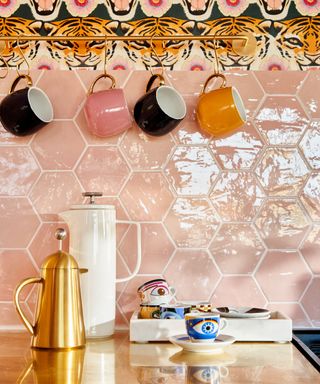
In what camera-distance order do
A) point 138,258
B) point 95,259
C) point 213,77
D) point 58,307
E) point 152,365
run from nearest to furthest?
point 152,365, point 58,307, point 95,259, point 138,258, point 213,77

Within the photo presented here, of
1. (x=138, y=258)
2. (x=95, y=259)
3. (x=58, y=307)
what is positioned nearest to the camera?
(x=58, y=307)

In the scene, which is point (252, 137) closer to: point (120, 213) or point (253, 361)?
A: point (120, 213)

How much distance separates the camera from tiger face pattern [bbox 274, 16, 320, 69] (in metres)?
1.98

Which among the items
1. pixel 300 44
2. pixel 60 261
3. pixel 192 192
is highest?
pixel 300 44

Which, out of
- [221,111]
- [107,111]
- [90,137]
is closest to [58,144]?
[90,137]

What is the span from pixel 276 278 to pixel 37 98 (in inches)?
36.2

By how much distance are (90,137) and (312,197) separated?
2.35 ft

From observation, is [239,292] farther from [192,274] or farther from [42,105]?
[42,105]

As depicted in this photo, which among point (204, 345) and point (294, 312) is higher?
point (294, 312)

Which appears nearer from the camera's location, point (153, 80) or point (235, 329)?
point (235, 329)

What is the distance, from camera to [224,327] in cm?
163

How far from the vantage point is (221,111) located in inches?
72.6

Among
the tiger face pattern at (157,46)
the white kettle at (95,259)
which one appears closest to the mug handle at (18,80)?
the tiger face pattern at (157,46)

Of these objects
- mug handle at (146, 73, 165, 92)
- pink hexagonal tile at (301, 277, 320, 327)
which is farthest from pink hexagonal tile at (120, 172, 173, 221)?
pink hexagonal tile at (301, 277, 320, 327)
